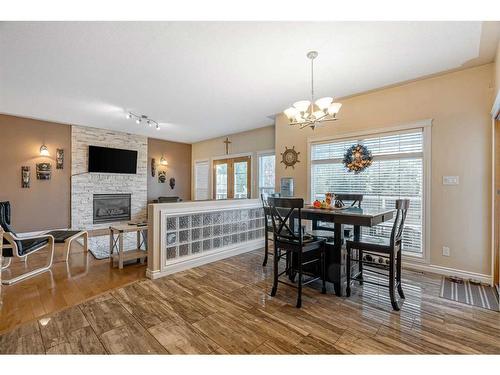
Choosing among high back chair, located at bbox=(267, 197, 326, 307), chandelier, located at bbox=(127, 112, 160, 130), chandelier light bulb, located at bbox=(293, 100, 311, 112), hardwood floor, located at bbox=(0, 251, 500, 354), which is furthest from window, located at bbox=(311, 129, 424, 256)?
chandelier, located at bbox=(127, 112, 160, 130)

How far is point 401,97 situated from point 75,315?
4802mm

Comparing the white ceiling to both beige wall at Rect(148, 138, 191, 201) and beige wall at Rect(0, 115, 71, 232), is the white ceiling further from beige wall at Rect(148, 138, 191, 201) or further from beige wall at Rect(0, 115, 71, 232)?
beige wall at Rect(148, 138, 191, 201)

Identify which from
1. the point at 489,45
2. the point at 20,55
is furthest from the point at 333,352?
the point at 20,55

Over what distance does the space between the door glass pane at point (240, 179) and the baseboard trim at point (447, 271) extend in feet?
13.3

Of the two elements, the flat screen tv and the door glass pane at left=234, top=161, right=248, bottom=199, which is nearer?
the flat screen tv

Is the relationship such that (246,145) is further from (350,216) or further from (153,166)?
(350,216)

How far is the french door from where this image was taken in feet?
21.7

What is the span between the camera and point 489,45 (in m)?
2.61

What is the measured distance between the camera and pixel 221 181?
7.41 m

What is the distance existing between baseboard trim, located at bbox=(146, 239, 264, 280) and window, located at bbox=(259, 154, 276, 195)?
63.5 inches

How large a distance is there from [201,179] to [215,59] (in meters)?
5.59

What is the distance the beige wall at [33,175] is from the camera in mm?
5203

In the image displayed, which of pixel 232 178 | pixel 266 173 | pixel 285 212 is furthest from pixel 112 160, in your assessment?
pixel 285 212
